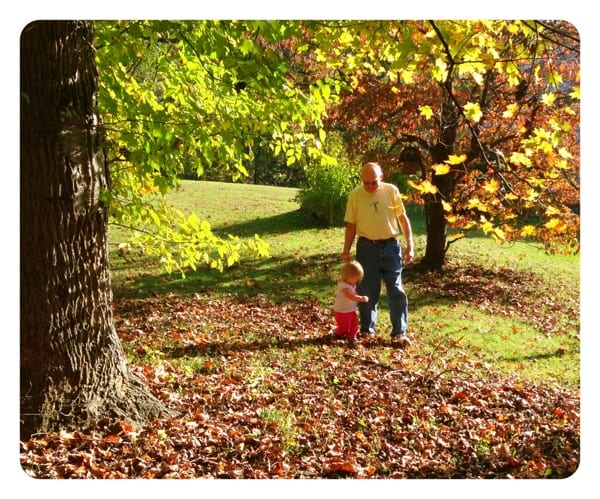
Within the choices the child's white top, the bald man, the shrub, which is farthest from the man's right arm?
the shrub

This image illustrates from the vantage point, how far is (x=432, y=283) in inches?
186

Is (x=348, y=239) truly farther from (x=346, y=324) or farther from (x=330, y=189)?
(x=330, y=189)

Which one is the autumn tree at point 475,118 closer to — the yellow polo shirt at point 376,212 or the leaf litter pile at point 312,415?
the yellow polo shirt at point 376,212

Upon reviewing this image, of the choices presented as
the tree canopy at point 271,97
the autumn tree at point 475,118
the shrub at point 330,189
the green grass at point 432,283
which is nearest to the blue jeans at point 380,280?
the green grass at point 432,283

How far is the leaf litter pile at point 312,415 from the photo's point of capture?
275 cm

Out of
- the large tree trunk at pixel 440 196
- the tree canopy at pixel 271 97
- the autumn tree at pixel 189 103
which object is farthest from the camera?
the large tree trunk at pixel 440 196

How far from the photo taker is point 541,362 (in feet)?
12.7

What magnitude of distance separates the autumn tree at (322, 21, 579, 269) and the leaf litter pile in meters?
1.04

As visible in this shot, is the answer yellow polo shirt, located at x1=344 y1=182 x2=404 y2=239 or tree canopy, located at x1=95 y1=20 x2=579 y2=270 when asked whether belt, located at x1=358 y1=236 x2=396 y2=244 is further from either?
tree canopy, located at x1=95 y1=20 x2=579 y2=270

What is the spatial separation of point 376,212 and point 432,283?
128 cm

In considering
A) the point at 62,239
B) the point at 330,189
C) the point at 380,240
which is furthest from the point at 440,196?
the point at 62,239

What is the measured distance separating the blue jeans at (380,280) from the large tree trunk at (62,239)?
1848mm

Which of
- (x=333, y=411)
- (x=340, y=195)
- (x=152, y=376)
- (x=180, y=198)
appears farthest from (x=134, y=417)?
(x=340, y=195)

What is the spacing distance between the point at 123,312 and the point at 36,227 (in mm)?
1743
